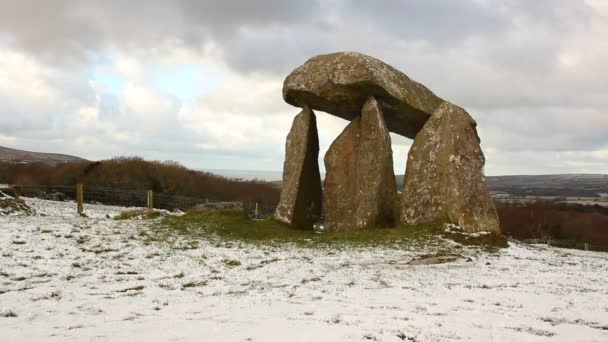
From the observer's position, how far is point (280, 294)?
6688 mm

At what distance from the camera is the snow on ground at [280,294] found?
485 centimetres

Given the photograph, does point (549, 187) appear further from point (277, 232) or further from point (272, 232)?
point (272, 232)

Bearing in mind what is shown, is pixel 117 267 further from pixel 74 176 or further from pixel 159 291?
pixel 74 176

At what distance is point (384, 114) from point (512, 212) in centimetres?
4033

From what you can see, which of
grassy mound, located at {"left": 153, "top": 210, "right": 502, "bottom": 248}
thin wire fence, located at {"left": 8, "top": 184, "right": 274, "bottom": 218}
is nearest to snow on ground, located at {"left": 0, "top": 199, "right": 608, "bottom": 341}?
grassy mound, located at {"left": 153, "top": 210, "right": 502, "bottom": 248}

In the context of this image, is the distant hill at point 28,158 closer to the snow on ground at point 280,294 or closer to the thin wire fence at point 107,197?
the thin wire fence at point 107,197

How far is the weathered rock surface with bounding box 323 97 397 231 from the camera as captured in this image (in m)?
15.6

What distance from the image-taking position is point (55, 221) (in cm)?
1441

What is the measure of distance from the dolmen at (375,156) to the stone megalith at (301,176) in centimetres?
4

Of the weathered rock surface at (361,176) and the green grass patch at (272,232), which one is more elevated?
the weathered rock surface at (361,176)

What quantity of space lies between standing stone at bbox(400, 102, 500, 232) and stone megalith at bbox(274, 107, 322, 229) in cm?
358

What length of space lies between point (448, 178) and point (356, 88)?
4.27 meters

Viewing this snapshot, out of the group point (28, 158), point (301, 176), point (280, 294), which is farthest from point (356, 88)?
point (28, 158)

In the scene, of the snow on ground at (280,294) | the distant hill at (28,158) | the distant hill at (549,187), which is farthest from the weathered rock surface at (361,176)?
the distant hill at (549,187)
